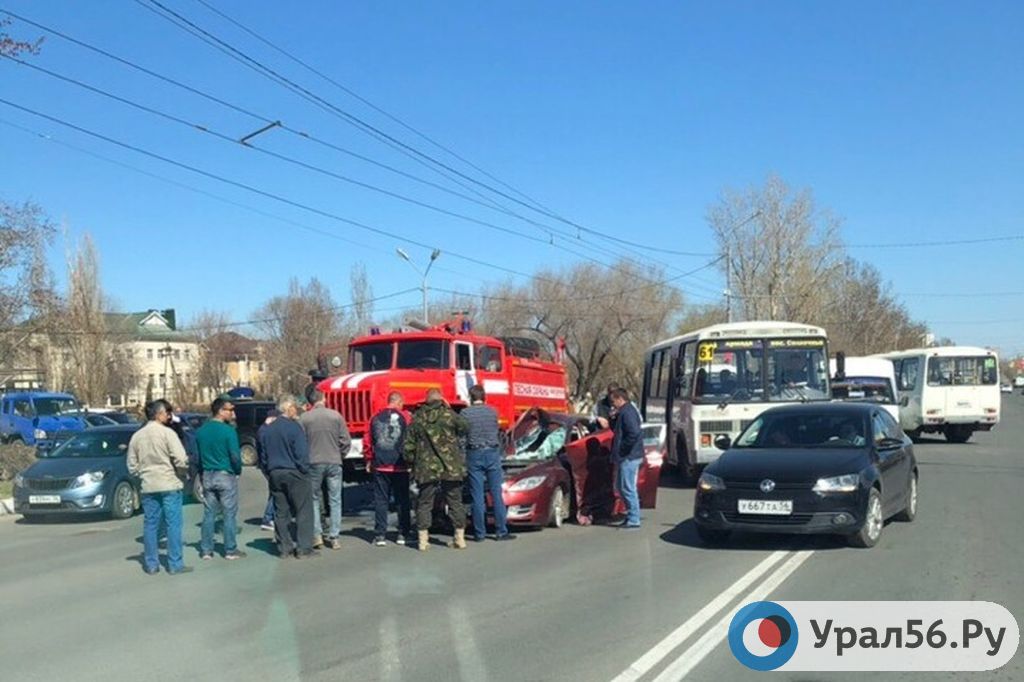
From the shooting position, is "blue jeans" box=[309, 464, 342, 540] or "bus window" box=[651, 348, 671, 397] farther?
"bus window" box=[651, 348, 671, 397]

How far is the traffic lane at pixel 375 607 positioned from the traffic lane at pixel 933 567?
0.71 meters

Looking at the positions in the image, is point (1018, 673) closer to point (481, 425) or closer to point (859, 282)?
point (481, 425)

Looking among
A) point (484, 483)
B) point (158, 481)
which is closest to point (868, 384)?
point (484, 483)

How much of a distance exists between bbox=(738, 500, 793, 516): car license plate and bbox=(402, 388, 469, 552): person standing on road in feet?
10.3

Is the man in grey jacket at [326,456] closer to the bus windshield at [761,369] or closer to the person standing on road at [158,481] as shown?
the person standing on road at [158,481]

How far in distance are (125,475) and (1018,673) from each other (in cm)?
1329

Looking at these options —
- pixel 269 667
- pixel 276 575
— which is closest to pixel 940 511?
pixel 276 575

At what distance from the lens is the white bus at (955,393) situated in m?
29.8

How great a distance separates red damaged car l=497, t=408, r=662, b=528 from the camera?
11984 millimetres

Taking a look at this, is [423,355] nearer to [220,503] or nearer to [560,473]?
[560,473]

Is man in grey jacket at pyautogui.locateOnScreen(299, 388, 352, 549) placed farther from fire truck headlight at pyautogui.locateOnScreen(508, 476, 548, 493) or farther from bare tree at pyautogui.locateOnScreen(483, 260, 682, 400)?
bare tree at pyautogui.locateOnScreen(483, 260, 682, 400)

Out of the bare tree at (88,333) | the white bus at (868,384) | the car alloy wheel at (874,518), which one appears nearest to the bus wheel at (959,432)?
the white bus at (868,384)

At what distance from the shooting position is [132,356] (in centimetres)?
7744

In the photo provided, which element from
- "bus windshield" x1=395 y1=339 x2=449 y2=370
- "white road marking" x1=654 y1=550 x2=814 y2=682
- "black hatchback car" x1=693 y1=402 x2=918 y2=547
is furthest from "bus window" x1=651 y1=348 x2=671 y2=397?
"white road marking" x1=654 y1=550 x2=814 y2=682
